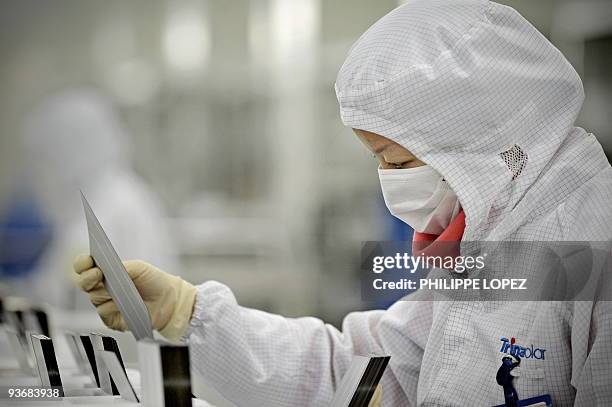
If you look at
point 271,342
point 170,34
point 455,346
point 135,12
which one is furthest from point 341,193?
point 455,346

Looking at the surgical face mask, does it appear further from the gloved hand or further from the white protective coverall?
the gloved hand

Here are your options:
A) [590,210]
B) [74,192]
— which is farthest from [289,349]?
[74,192]

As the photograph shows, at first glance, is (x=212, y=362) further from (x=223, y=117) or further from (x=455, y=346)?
(x=223, y=117)

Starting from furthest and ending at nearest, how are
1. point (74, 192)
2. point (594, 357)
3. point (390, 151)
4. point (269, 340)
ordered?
point (74, 192), point (269, 340), point (390, 151), point (594, 357)

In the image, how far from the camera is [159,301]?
2.97 ft

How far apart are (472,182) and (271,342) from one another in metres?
0.33

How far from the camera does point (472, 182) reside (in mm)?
768

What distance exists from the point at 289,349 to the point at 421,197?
27 centimetres

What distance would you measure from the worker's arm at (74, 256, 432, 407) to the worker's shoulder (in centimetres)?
21

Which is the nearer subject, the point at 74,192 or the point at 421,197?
the point at 421,197

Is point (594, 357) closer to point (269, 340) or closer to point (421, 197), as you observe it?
point (421, 197)

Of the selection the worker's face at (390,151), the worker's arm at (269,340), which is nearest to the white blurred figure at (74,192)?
the worker's arm at (269,340)

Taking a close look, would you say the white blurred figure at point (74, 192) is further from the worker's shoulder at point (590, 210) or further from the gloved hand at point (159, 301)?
the worker's shoulder at point (590, 210)

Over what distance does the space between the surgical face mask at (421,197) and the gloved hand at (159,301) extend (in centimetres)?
25
